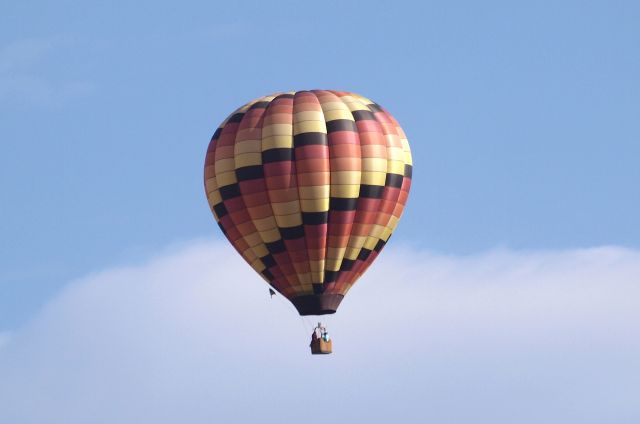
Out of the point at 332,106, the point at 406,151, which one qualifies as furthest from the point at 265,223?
the point at 406,151

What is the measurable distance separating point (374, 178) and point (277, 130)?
3.62 metres

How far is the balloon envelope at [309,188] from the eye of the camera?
109 metres

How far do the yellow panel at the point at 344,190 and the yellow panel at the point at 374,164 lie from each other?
66cm

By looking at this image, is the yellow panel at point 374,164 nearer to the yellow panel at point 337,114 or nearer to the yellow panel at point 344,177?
the yellow panel at point 344,177

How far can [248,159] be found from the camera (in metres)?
109

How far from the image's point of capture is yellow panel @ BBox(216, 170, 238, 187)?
110 metres

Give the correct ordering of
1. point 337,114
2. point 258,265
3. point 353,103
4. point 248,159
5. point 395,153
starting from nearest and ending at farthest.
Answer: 1. point 248,159
2. point 337,114
3. point 395,153
4. point 258,265
5. point 353,103

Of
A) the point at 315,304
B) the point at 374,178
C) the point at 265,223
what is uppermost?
the point at 374,178

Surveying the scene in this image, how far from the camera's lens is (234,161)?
10975 cm

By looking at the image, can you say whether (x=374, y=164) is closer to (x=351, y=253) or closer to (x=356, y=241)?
(x=356, y=241)

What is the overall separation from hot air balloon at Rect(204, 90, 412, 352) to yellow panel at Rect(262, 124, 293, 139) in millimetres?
33

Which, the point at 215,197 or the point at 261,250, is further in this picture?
the point at 215,197

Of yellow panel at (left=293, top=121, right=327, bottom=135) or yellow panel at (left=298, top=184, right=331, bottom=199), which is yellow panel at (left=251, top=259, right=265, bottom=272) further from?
yellow panel at (left=293, top=121, right=327, bottom=135)

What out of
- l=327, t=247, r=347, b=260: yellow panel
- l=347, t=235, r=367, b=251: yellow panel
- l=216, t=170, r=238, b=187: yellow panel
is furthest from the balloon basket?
l=216, t=170, r=238, b=187: yellow panel
